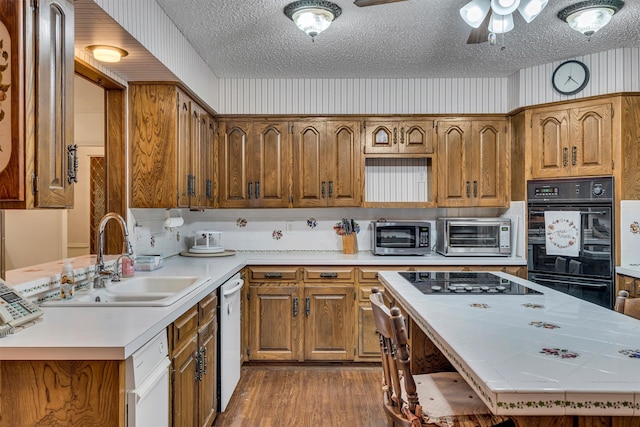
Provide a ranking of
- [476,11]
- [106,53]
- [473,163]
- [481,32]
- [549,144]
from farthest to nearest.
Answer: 1. [473,163]
2. [549,144]
3. [106,53]
4. [481,32]
5. [476,11]

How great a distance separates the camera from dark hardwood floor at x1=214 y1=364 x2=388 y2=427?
277cm

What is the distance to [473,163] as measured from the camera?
395 centimetres

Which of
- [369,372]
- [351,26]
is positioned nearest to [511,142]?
[351,26]

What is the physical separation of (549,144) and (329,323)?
231 centimetres

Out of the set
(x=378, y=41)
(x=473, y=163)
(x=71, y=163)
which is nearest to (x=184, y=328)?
(x=71, y=163)

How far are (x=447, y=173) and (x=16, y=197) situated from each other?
3308 mm

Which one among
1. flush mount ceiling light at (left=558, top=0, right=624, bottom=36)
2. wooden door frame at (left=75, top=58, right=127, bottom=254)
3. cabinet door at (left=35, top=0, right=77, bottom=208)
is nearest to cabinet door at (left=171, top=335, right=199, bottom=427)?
cabinet door at (left=35, top=0, right=77, bottom=208)

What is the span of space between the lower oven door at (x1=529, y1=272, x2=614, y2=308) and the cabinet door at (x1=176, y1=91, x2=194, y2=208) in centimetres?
286

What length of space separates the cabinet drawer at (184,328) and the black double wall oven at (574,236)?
9.18ft

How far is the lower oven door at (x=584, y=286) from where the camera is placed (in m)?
3.26

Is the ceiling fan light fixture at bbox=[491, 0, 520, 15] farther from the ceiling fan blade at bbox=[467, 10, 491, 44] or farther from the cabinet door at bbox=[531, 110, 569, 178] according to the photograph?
the cabinet door at bbox=[531, 110, 569, 178]

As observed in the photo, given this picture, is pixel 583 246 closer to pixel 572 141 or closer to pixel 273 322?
pixel 572 141

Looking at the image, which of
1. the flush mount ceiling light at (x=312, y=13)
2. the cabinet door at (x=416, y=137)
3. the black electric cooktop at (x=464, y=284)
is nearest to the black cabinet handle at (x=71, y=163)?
the flush mount ceiling light at (x=312, y=13)

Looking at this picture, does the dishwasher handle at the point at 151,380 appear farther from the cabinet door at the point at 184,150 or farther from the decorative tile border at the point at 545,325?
the cabinet door at the point at 184,150
